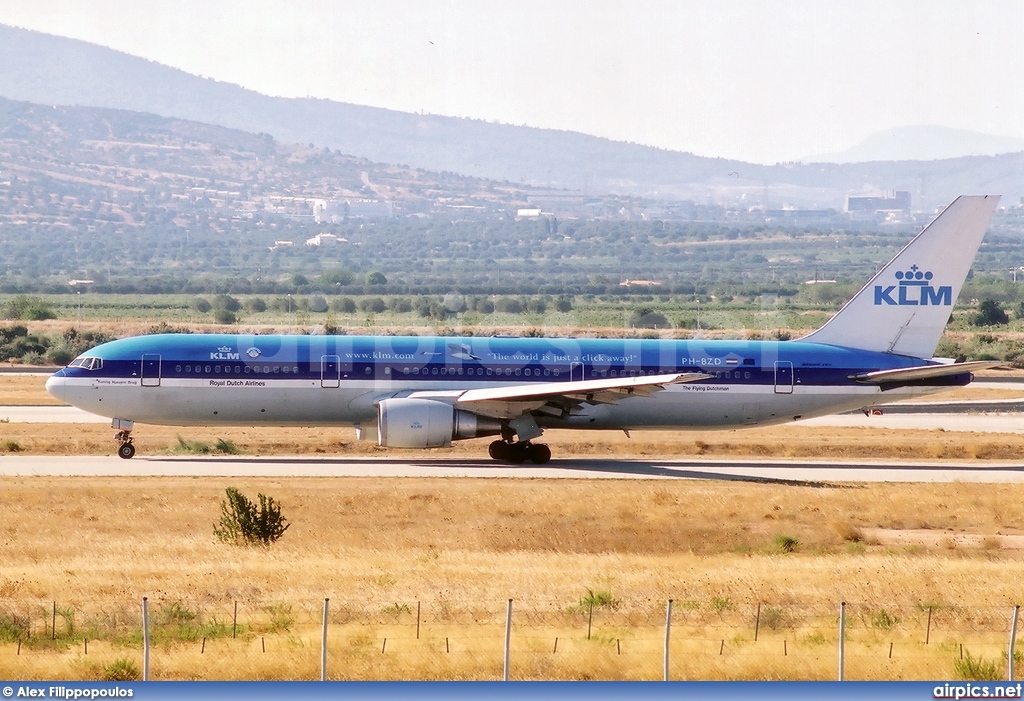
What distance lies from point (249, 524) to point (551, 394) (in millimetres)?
13274

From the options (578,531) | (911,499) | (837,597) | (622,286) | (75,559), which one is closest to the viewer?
(837,597)

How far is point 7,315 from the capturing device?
122m

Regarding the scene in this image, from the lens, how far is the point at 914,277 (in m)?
47.8

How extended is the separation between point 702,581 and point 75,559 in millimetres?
12910

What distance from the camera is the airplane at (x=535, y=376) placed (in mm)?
43375

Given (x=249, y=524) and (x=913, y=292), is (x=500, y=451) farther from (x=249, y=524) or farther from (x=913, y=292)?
(x=913, y=292)

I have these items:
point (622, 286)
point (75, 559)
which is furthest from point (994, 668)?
point (622, 286)

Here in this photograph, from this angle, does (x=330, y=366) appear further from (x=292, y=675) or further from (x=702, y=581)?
(x=292, y=675)

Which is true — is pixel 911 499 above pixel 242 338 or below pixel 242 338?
below

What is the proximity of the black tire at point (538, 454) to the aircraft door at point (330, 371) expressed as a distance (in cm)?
659

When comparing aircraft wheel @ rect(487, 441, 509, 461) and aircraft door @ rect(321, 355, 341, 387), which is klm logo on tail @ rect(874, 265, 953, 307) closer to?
aircraft wheel @ rect(487, 441, 509, 461)

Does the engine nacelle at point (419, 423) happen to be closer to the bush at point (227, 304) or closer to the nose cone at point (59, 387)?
the nose cone at point (59, 387)

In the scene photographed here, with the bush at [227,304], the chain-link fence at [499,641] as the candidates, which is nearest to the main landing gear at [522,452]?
the chain-link fence at [499,641]

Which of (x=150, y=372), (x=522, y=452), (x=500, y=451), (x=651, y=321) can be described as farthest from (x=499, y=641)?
(x=651, y=321)
